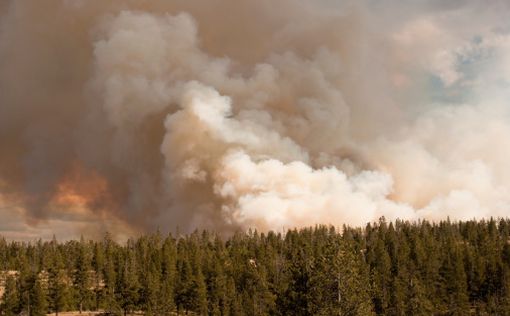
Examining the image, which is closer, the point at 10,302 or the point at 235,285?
the point at 10,302

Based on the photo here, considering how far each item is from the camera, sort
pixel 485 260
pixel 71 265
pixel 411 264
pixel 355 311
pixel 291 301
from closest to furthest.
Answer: pixel 355 311 < pixel 291 301 < pixel 411 264 < pixel 485 260 < pixel 71 265

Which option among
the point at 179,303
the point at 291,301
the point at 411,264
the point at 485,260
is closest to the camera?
the point at 291,301

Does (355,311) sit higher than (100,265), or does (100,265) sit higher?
(100,265)

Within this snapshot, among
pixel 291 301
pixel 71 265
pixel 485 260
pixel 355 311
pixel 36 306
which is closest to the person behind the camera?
pixel 355 311

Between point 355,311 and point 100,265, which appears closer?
point 355,311

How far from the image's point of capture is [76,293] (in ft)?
528

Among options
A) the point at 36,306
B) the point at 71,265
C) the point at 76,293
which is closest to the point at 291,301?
the point at 36,306

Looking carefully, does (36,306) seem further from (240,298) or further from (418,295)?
(418,295)

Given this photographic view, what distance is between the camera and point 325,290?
54875mm

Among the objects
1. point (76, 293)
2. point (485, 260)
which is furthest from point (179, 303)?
point (485, 260)

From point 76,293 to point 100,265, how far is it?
1157 inches

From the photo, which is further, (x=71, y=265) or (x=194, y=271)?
(x=71, y=265)

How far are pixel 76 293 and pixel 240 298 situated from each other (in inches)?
2066

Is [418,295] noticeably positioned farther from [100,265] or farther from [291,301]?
[100,265]
